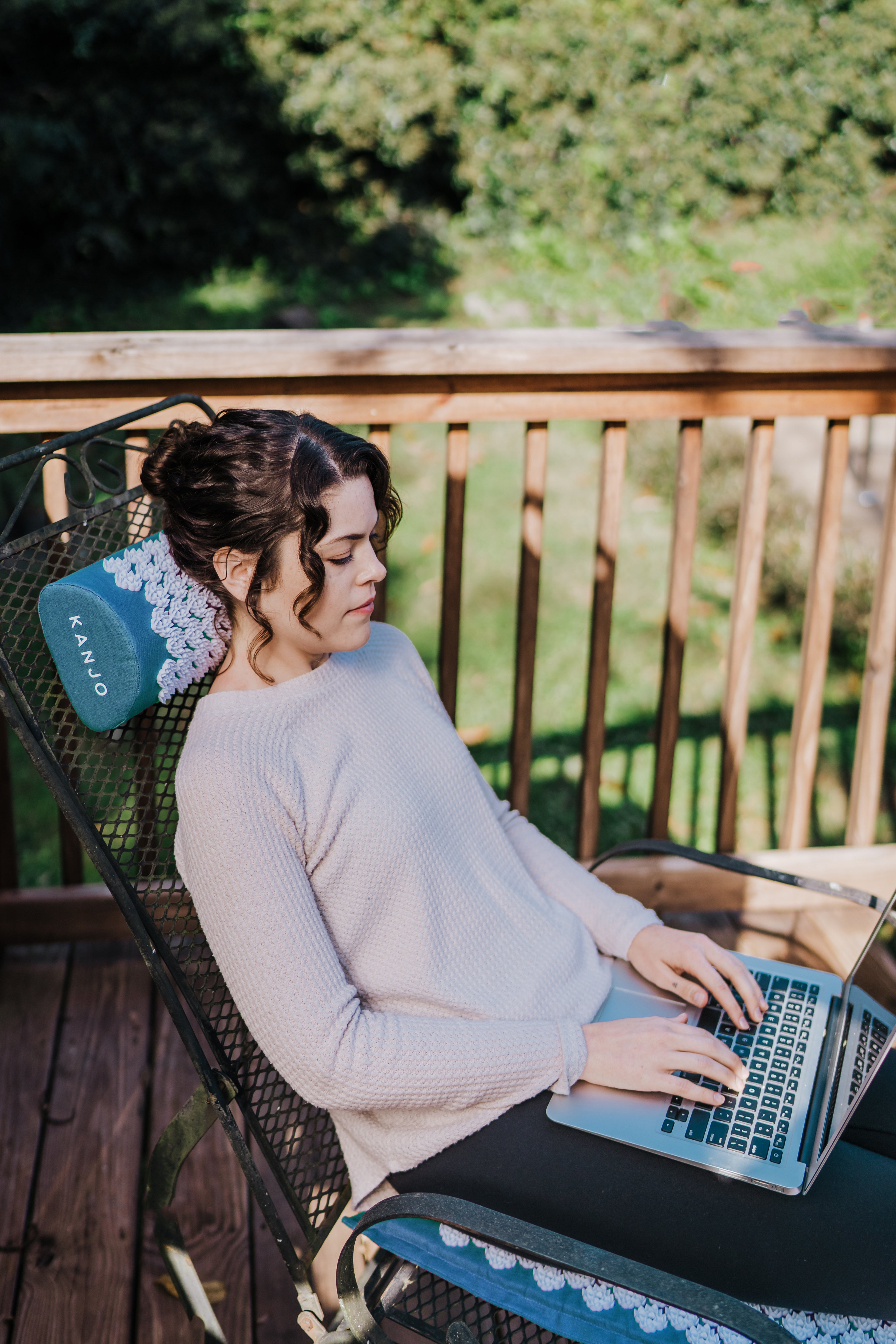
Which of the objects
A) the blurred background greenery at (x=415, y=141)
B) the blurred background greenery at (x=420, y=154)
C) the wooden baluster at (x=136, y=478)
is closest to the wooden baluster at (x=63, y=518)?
the wooden baluster at (x=136, y=478)

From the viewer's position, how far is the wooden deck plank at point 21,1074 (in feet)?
6.02

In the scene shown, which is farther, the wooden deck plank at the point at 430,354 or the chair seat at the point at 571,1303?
the wooden deck plank at the point at 430,354

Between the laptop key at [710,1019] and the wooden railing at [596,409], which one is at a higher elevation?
the wooden railing at [596,409]

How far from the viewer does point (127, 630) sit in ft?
4.68

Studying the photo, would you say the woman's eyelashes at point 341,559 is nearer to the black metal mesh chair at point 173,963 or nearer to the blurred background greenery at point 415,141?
the black metal mesh chair at point 173,963

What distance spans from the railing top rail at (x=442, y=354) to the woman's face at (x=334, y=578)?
62 centimetres

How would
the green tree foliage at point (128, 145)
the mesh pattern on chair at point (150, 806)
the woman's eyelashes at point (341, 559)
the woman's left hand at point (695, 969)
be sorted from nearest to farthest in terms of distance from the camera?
the woman's eyelashes at point (341, 559), the mesh pattern on chair at point (150, 806), the woman's left hand at point (695, 969), the green tree foliage at point (128, 145)

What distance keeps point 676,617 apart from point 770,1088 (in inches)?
43.2

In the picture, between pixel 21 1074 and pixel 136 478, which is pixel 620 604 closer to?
pixel 136 478

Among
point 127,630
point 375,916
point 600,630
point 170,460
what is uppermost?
point 170,460

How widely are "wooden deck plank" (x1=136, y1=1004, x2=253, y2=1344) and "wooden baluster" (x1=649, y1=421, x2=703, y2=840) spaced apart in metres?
1.07

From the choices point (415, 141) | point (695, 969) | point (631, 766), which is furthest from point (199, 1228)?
point (415, 141)

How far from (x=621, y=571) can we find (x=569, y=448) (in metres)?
1.30

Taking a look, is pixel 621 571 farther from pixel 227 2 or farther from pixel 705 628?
pixel 227 2
